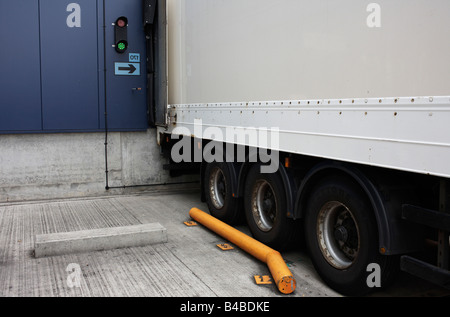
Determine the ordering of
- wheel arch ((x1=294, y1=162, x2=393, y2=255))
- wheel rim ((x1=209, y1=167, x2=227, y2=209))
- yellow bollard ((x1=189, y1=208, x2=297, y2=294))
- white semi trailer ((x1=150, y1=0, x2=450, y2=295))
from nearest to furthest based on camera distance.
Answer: white semi trailer ((x1=150, y1=0, x2=450, y2=295))
wheel arch ((x1=294, y1=162, x2=393, y2=255))
yellow bollard ((x1=189, y1=208, x2=297, y2=294))
wheel rim ((x1=209, y1=167, x2=227, y2=209))

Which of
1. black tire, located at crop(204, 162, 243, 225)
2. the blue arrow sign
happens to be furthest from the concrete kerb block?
the blue arrow sign

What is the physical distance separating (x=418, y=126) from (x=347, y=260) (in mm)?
1562

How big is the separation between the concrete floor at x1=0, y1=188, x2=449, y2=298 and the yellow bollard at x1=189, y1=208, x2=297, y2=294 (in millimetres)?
92

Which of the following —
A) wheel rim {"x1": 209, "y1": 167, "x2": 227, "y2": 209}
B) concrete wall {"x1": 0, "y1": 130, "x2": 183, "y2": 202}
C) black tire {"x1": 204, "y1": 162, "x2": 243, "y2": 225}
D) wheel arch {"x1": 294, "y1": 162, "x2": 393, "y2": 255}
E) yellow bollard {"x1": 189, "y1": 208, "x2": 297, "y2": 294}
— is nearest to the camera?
wheel arch {"x1": 294, "y1": 162, "x2": 393, "y2": 255}

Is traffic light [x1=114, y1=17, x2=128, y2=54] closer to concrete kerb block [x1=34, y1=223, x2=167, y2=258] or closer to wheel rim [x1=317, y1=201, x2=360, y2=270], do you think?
concrete kerb block [x1=34, y1=223, x2=167, y2=258]

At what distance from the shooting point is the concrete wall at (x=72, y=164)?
8.25 metres

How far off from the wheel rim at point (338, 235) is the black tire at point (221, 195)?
2.08 metres

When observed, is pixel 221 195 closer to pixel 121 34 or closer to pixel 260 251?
pixel 260 251

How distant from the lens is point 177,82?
7.48 meters

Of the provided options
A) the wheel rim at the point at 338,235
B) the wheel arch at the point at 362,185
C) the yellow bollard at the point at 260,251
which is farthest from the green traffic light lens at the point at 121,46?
the wheel rim at the point at 338,235

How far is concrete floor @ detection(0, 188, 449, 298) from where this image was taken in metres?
4.26

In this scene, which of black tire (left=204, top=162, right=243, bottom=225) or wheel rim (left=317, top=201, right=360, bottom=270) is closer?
wheel rim (left=317, top=201, right=360, bottom=270)
